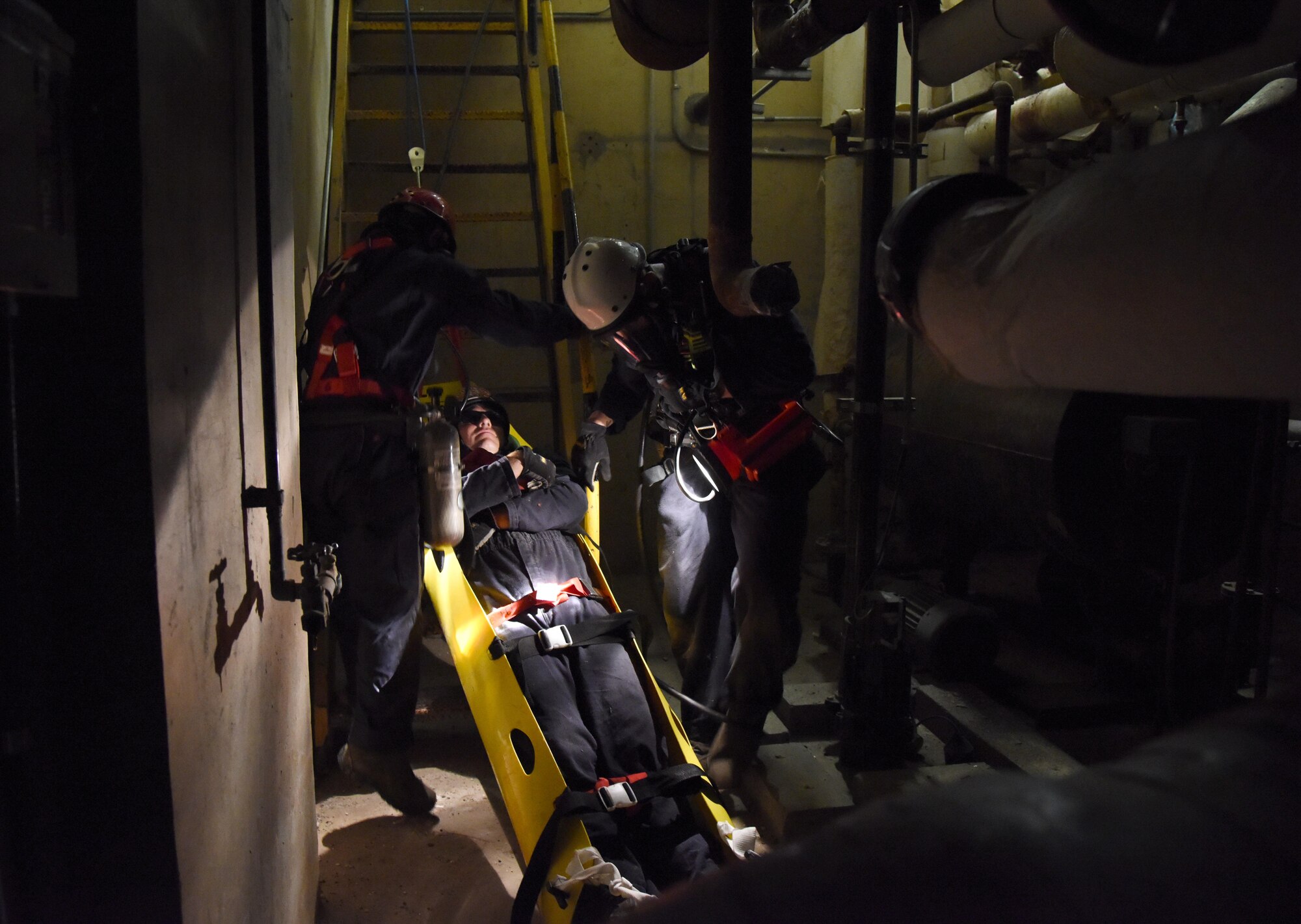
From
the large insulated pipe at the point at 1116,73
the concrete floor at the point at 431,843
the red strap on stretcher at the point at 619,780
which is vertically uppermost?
the large insulated pipe at the point at 1116,73

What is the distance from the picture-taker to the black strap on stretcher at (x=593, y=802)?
1.93 meters

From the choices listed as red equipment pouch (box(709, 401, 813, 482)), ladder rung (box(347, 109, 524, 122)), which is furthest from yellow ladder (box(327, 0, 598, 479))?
red equipment pouch (box(709, 401, 813, 482))

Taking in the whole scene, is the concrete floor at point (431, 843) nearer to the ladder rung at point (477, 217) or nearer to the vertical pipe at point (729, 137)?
the vertical pipe at point (729, 137)

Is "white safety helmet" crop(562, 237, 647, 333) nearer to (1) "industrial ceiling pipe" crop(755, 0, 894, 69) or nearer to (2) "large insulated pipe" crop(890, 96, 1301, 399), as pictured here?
(1) "industrial ceiling pipe" crop(755, 0, 894, 69)

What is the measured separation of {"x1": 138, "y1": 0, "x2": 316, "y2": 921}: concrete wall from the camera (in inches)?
41.8

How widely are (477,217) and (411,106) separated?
3.26 ft

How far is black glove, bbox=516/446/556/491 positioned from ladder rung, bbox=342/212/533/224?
132 cm

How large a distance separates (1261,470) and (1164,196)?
6.50 ft

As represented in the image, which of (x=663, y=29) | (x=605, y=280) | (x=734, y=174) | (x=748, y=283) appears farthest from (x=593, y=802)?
(x=663, y=29)

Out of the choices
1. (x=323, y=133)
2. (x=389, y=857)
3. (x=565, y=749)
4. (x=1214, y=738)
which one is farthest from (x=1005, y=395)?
(x=1214, y=738)

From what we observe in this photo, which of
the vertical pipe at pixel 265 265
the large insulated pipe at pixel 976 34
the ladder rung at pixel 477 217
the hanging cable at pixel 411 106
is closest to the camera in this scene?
the vertical pipe at pixel 265 265

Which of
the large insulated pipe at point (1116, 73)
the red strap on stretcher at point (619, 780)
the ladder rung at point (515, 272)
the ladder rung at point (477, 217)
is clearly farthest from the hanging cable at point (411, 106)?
the red strap on stretcher at point (619, 780)

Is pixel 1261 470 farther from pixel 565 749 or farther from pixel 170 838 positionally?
pixel 170 838

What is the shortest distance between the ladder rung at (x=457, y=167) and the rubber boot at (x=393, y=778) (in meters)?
2.46
